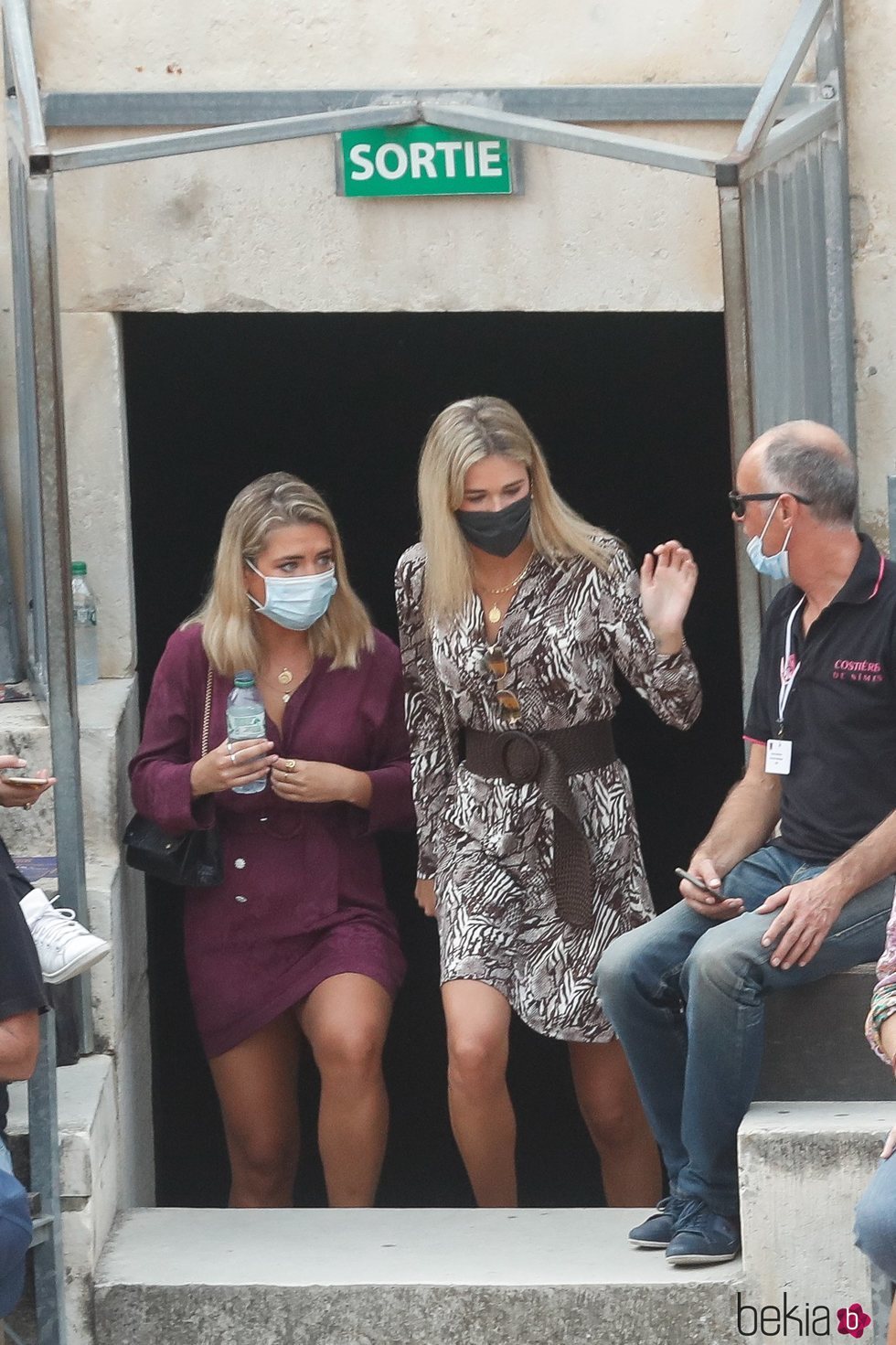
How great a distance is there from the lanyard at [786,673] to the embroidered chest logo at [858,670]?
11cm

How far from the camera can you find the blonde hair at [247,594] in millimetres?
4465

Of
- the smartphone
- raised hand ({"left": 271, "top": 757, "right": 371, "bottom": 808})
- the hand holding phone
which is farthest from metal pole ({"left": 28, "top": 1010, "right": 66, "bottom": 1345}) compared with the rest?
the smartphone

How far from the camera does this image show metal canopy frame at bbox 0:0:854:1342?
4.02m

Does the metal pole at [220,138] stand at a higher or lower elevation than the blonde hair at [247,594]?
higher

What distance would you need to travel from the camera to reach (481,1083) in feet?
13.7

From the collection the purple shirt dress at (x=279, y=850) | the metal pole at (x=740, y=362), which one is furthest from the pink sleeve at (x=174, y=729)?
the metal pole at (x=740, y=362)

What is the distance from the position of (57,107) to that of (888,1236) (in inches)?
135

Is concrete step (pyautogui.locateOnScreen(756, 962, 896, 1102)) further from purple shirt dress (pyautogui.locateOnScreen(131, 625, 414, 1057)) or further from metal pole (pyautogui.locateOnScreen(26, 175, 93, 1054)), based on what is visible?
metal pole (pyautogui.locateOnScreen(26, 175, 93, 1054))

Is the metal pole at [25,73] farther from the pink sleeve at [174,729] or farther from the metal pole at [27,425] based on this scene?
the pink sleeve at [174,729]

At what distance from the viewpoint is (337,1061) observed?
432 cm

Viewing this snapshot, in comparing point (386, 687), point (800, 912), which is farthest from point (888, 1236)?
point (386, 687)

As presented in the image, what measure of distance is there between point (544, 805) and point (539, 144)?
154 centimetres

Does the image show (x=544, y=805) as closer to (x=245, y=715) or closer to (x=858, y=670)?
(x=245, y=715)

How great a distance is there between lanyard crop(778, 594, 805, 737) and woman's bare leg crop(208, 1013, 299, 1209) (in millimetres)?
1437
